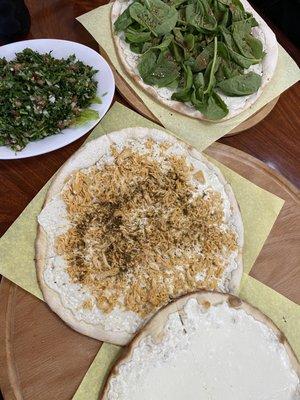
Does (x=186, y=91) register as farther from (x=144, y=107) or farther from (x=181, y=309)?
(x=181, y=309)

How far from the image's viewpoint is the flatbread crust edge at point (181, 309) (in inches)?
54.4

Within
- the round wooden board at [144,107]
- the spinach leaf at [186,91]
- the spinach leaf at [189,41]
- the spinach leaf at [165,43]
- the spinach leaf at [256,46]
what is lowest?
the round wooden board at [144,107]

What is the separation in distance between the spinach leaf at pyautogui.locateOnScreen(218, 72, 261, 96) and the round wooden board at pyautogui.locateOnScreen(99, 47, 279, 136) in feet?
0.33

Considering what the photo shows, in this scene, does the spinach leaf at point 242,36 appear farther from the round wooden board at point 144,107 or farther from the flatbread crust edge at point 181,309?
the flatbread crust edge at point 181,309

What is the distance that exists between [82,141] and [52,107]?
6.8 inches

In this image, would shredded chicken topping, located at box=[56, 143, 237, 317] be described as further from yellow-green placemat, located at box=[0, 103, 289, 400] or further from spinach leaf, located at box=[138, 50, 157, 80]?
spinach leaf, located at box=[138, 50, 157, 80]

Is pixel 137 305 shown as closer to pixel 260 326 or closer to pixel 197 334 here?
pixel 197 334

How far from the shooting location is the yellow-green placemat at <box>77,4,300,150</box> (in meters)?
1.75

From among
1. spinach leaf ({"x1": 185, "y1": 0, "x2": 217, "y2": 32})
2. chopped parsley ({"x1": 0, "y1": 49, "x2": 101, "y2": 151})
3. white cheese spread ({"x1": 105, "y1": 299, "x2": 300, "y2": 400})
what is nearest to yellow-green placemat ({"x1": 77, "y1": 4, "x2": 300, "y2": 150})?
chopped parsley ({"x1": 0, "y1": 49, "x2": 101, "y2": 151})

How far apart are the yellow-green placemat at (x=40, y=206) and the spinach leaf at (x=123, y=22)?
36cm

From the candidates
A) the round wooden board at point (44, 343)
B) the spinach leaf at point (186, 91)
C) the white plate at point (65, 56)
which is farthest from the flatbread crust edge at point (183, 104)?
the round wooden board at point (44, 343)

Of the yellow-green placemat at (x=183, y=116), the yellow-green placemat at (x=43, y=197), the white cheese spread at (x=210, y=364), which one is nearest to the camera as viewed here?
the white cheese spread at (x=210, y=364)

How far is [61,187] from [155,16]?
2.78ft

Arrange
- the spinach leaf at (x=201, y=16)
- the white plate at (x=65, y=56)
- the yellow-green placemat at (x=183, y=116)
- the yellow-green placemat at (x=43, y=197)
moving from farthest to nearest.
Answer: the spinach leaf at (x=201, y=16)
the yellow-green placemat at (x=183, y=116)
the white plate at (x=65, y=56)
the yellow-green placemat at (x=43, y=197)
